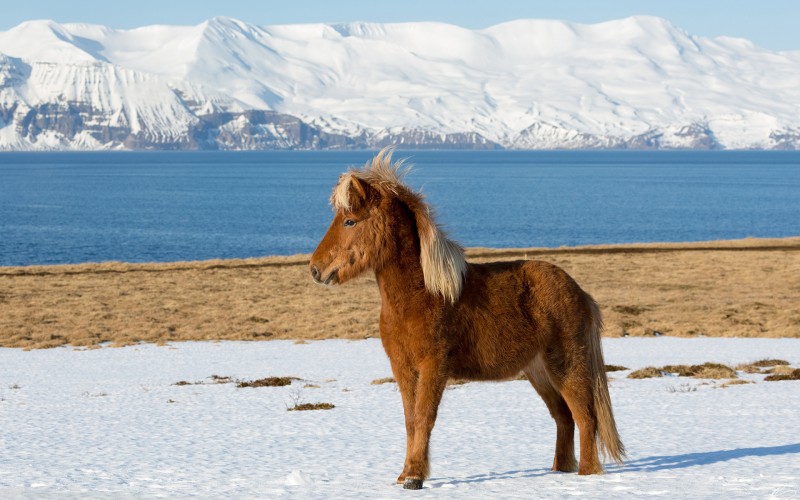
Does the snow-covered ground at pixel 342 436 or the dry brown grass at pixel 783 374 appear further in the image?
the dry brown grass at pixel 783 374

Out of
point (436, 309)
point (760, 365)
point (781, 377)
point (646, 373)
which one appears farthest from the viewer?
point (760, 365)

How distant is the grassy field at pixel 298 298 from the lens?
27.0 metres

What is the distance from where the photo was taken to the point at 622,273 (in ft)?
125

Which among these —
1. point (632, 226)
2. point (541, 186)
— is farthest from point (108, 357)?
point (541, 186)

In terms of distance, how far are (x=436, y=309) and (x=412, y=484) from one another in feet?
4.94

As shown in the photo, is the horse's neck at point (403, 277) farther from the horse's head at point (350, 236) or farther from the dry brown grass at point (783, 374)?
the dry brown grass at point (783, 374)

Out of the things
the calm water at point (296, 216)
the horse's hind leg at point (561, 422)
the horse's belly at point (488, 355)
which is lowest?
the calm water at point (296, 216)

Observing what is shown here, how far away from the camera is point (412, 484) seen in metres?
8.53

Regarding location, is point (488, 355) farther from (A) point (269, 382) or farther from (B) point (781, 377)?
(B) point (781, 377)

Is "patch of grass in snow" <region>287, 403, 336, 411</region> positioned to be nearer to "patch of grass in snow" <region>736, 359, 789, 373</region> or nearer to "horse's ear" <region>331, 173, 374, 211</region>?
"horse's ear" <region>331, 173, 374, 211</region>

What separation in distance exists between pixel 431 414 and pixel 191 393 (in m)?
9.34

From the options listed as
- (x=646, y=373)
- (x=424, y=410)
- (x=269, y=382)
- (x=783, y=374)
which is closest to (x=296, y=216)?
(x=269, y=382)

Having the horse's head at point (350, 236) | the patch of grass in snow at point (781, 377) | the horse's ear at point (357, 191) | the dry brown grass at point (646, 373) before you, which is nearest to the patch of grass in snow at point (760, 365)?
the patch of grass in snow at point (781, 377)

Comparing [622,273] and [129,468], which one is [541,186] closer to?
[622,273]
